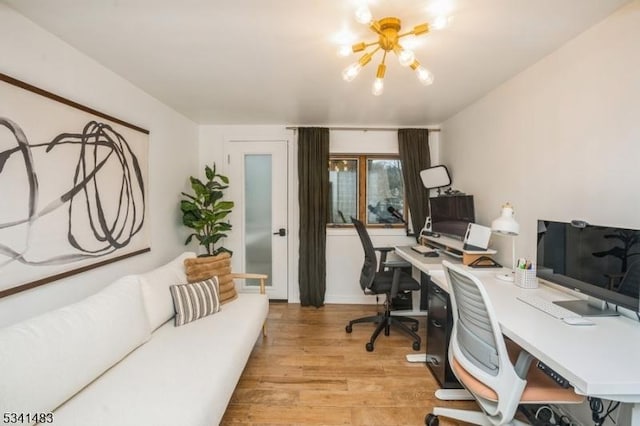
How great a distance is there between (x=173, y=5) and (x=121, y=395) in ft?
6.22

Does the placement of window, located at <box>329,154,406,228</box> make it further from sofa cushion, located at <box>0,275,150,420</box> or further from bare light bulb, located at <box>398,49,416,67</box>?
sofa cushion, located at <box>0,275,150,420</box>

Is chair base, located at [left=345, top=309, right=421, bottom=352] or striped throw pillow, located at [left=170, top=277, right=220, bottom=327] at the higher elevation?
striped throw pillow, located at [left=170, top=277, right=220, bottom=327]

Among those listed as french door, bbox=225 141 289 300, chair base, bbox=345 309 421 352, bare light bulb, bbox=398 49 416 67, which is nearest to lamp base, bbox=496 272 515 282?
chair base, bbox=345 309 421 352

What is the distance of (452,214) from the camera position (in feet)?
10.4

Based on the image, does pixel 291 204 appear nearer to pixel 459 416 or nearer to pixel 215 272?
pixel 215 272

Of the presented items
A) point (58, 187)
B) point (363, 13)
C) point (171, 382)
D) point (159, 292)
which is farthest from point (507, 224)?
point (58, 187)

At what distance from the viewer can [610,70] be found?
162 centimetres

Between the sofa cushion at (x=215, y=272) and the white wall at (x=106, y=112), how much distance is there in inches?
17.5

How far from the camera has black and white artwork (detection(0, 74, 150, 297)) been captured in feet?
4.99

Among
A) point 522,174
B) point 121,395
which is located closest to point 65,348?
point 121,395

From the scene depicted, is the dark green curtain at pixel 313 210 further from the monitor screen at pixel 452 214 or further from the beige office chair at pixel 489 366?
the beige office chair at pixel 489 366

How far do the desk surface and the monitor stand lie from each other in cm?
3

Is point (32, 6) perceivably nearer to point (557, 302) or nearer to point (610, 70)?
point (610, 70)

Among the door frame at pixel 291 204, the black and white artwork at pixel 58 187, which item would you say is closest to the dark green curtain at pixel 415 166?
the door frame at pixel 291 204
